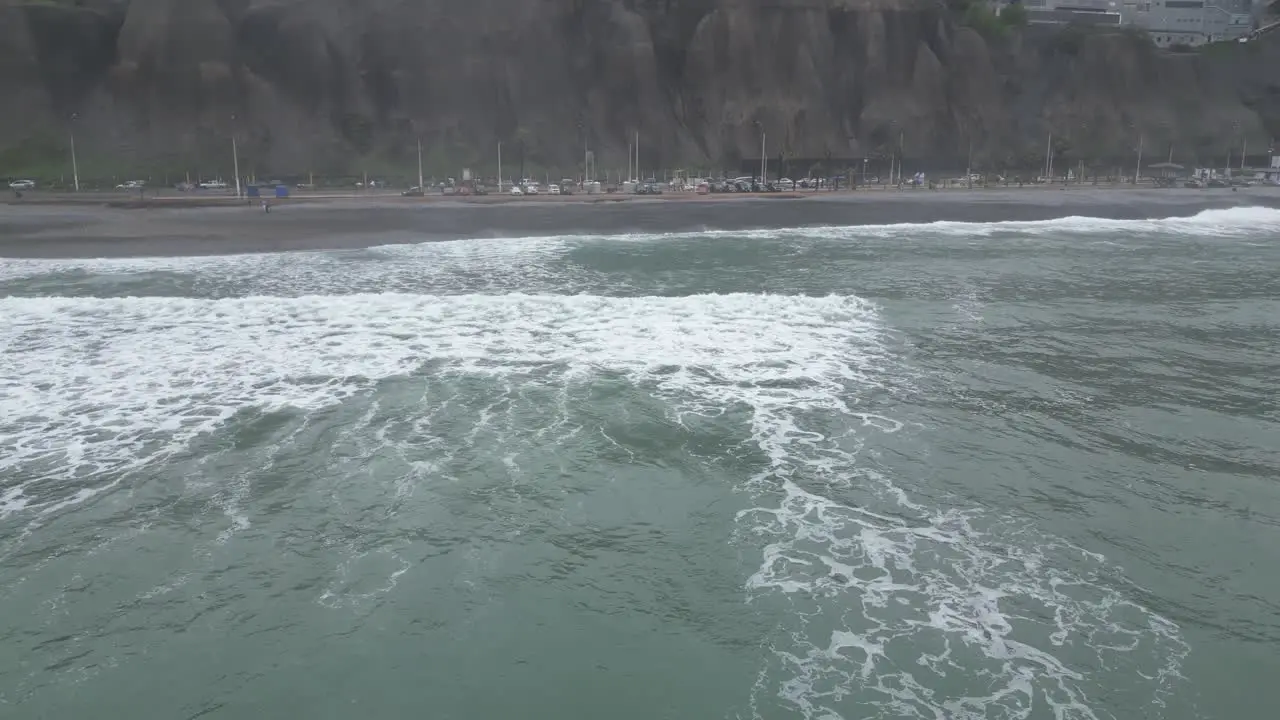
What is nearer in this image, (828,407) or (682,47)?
(828,407)

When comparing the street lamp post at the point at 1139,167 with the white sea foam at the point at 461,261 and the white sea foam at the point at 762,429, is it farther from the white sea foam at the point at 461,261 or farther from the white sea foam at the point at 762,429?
the white sea foam at the point at 762,429

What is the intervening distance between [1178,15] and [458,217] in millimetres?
119556

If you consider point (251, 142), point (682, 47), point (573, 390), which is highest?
point (682, 47)

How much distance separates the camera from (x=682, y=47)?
85250mm

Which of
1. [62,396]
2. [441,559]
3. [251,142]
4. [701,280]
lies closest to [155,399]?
[62,396]

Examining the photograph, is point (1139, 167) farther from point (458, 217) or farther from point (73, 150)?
point (73, 150)

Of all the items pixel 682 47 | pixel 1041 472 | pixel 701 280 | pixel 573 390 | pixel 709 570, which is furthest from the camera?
pixel 682 47

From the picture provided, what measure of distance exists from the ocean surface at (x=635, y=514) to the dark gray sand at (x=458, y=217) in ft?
49.6

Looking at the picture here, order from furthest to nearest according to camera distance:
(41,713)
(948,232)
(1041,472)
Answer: (948,232) → (1041,472) → (41,713)

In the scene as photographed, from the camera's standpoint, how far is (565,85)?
263 ft

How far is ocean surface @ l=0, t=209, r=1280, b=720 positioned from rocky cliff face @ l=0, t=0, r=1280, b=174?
184 feet

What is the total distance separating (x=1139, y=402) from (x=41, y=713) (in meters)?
15.0

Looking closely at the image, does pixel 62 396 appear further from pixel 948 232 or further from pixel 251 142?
pixel 251 142

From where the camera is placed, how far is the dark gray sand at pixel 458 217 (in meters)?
35.7
